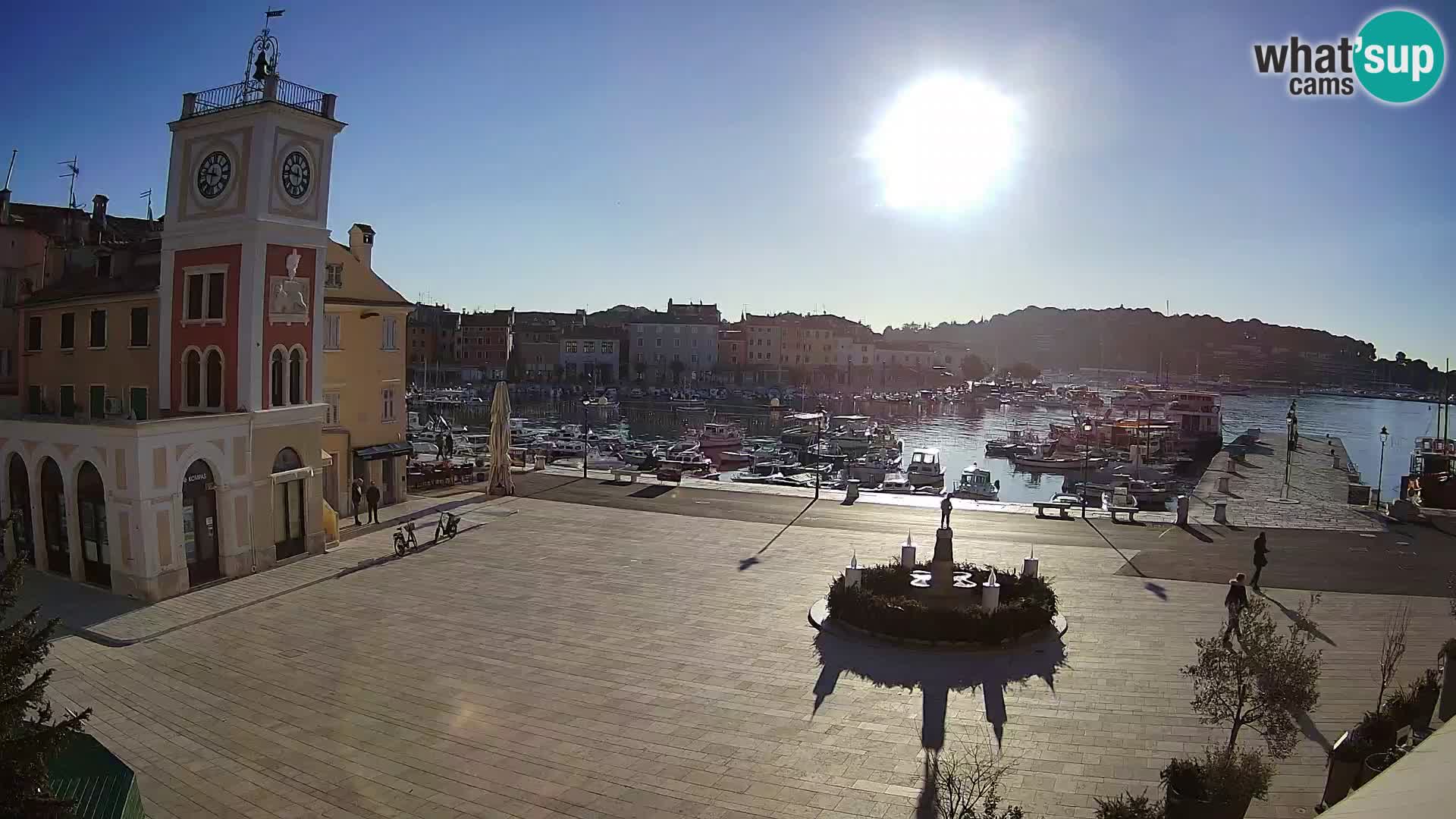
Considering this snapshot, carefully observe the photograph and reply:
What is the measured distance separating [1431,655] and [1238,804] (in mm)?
8898

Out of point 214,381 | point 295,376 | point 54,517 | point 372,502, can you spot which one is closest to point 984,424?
point 372,502

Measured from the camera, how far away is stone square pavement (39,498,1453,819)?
960cm

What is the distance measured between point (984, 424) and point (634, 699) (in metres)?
95.6

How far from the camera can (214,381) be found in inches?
786

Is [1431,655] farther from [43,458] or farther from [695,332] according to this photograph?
[695,332]

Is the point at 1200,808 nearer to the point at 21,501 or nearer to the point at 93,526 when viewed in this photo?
the point at 93,526

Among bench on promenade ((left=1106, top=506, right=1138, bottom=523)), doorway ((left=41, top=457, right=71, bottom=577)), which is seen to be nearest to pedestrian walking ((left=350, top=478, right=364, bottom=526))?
doorway ((left=41, top=457, right=71, bottom=577))

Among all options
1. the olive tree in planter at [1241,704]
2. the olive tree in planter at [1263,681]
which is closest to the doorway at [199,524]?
the olive tree in planter at [1241,704]

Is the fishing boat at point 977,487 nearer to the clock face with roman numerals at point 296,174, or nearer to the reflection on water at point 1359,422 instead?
the reflection on water at point 1359,422

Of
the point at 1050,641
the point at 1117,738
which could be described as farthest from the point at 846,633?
the point at 1117,738

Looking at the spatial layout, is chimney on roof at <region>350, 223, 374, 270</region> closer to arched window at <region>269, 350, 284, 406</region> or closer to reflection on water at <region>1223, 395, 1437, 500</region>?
arched window at <region>269, 350, 284, 406</region>

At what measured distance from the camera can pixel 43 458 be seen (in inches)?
731

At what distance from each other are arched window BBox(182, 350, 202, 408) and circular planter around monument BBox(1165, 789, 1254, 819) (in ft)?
68.0

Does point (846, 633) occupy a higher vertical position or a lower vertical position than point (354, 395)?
lower
